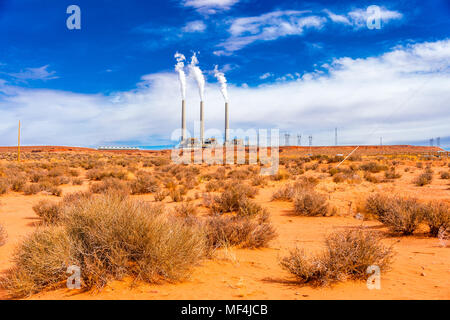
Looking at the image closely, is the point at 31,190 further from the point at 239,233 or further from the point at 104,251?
the point at 104,251

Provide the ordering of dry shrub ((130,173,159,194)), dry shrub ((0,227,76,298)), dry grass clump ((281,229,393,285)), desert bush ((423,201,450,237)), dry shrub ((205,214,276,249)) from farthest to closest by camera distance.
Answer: dry shrub ((130,173,159,194))
desert bush ((423,201,450,237))
dry shrub ((205,214,276,249))
dry grass clump ((281,229,393,285))
dry shrub ((0,227,76,298))

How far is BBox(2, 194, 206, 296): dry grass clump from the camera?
4586 mm

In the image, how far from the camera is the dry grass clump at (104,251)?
4.59 meters

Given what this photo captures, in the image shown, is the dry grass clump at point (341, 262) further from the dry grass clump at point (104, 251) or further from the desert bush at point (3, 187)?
the desert bush at point (3, 187)

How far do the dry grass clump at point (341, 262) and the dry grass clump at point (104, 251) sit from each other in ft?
5.75

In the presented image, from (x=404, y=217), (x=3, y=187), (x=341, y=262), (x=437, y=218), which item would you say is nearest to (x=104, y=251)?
(x=341, y=262)

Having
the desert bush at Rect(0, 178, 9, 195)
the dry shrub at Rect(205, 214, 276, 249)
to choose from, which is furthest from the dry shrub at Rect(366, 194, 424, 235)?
the desert bush at Rect(0, 178, 9, 195)

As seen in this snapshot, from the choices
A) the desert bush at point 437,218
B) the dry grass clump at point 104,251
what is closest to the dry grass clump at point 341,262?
the dry grass clump at point 104,251

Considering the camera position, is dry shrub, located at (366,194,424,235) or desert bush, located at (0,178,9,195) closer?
dry shrub, located at (366,194,424,235)

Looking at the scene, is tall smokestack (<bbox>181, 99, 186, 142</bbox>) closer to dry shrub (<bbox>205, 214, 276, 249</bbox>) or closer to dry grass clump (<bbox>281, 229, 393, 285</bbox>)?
dry shrub (<bbox>205, 214, 276, 249</bbox>)

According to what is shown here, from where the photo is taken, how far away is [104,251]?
15.6 ft

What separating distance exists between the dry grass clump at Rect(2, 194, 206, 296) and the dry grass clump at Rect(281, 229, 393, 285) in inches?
69.0
